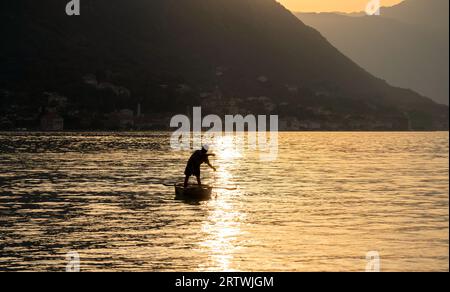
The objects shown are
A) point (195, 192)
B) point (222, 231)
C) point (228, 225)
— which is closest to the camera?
point (222, 231)

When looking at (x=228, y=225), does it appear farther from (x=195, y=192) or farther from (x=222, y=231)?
(x=195, y=192)

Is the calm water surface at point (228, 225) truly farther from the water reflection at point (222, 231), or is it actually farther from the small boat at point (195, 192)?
the small boat at point (195, 192)

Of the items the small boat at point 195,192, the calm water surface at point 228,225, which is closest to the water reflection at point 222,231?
the calm water surface at point 228,225

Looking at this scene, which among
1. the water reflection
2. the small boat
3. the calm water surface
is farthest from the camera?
the small boat

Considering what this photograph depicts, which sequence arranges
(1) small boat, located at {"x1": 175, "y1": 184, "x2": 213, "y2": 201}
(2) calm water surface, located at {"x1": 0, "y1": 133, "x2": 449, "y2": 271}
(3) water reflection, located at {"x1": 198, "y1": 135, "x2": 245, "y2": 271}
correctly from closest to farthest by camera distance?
(3) water reflection, located at {"x1": 198, "y1": 135, "x2": 245, "y2": 271}
(2) calm water surface, located at {"x1": 0, "y1": 133, "x2": 449, "y2": 271}
(1) small boat, located at {"x1": 175, "y1": 184, "x2": 213, "y2": 201}

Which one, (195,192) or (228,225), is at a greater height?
(195,192)

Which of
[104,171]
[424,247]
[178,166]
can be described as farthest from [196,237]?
[178,166]

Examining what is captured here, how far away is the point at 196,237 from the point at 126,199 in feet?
61.3

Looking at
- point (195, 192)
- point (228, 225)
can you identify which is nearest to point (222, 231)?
point (228, 225)

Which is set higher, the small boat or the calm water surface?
the small boat

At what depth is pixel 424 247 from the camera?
3378 cm

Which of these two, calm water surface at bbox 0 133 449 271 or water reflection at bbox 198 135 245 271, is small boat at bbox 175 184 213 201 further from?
calm water surface at bbox 0 133 449 271

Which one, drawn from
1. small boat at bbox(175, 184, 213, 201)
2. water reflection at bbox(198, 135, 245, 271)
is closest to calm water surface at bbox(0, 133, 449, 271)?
water reflection at bbox(198, 135, 245, 271)
